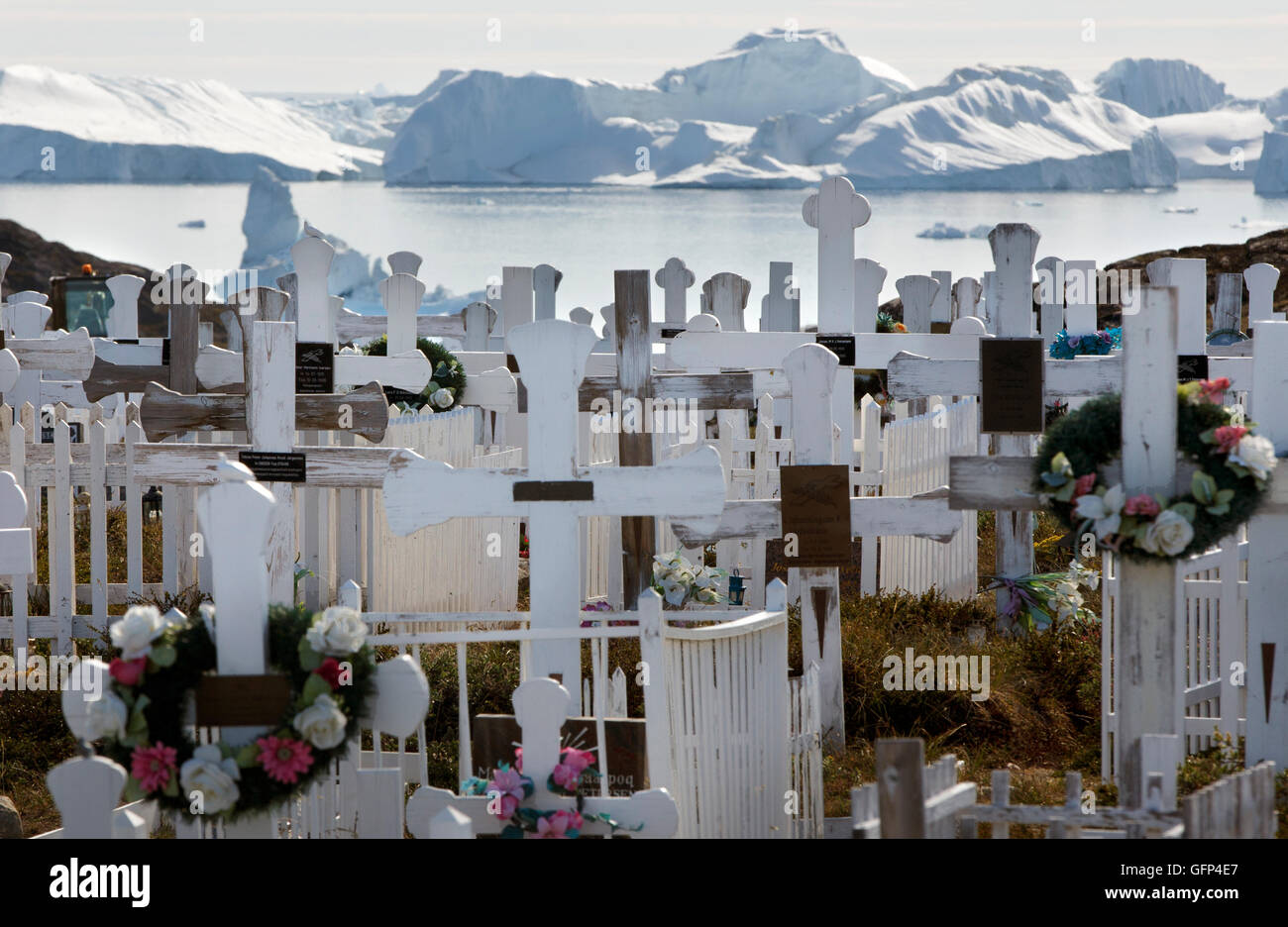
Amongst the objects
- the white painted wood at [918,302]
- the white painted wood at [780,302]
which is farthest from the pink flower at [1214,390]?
the white painted wood at [780,302]

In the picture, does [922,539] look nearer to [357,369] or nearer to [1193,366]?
[1193,366]

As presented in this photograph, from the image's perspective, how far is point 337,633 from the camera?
13.8 ft

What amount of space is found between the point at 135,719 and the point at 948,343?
632 centimetres

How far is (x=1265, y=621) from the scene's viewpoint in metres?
5.87

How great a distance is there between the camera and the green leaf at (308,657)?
4.18 m

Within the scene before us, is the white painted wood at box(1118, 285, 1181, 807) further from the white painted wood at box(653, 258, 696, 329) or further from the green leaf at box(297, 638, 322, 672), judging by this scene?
the white painted wood at box(653, 258, 696, 329)

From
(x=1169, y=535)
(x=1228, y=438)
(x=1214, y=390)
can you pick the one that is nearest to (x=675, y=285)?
(x=1214, y=390)

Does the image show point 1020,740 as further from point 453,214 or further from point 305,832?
point 453,214

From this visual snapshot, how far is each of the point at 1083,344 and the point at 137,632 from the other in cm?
833

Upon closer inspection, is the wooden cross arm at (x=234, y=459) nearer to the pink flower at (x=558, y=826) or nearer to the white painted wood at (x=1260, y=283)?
the pink flower at (x=558, y=826)

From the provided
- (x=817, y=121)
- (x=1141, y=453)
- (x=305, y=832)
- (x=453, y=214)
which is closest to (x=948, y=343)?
(x=1141, y=453)

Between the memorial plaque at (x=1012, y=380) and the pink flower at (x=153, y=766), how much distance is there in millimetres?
4673

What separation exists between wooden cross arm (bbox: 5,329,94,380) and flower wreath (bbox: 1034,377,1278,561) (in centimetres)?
645
